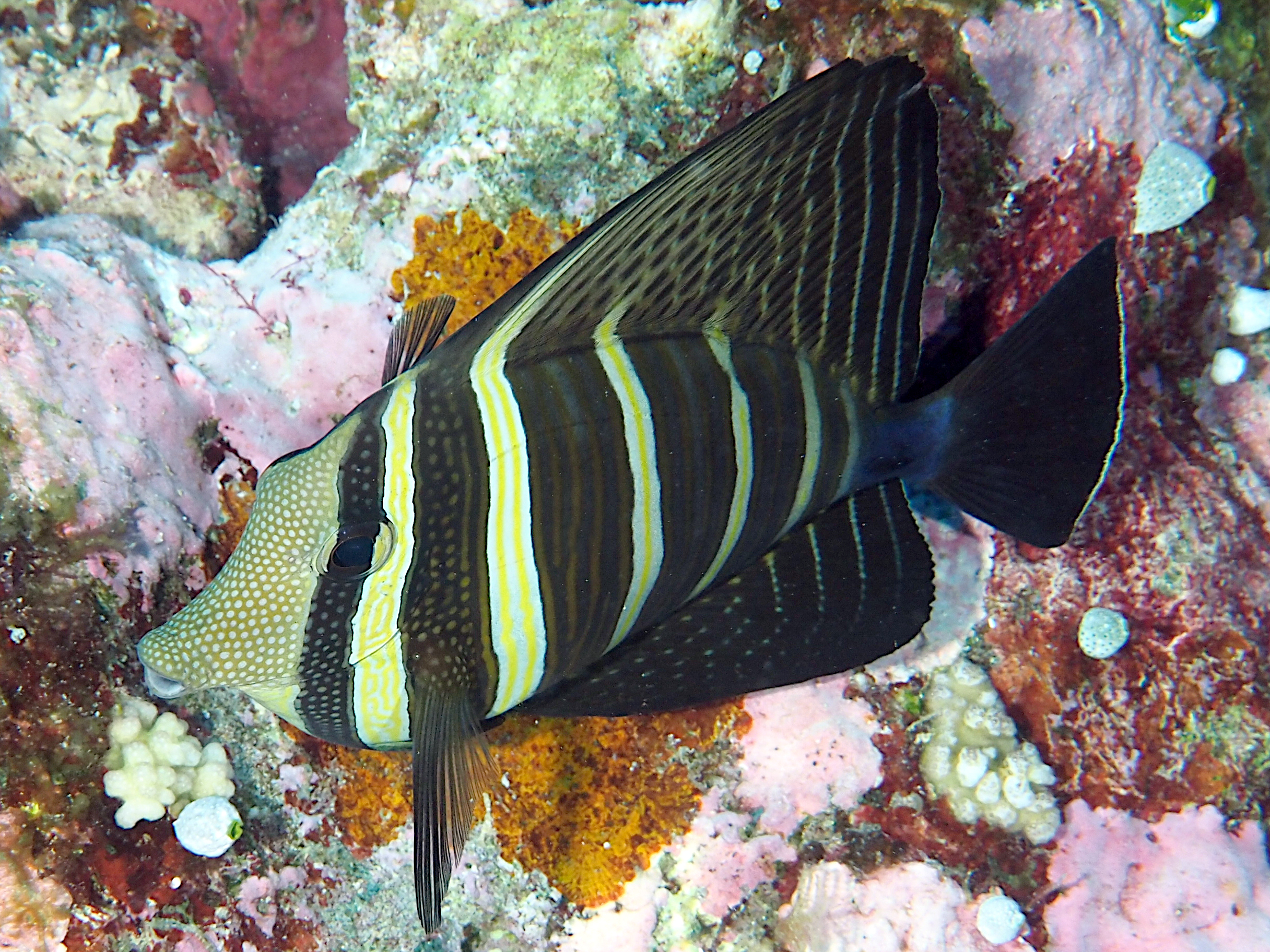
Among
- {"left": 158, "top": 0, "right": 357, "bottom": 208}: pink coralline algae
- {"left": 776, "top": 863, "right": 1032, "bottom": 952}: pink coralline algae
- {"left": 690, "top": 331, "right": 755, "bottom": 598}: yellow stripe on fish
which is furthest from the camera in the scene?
{"left": 158, "top": 0, "right": 357, "bottom": 208}: pink coralline algae

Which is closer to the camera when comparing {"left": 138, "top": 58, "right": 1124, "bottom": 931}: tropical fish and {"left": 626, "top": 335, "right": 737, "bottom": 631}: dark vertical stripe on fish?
{"left": 138, "top": 58, "right": 1124, "bottom": 931}: tropical fish

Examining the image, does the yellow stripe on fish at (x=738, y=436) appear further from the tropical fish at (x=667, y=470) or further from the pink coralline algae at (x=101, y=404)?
the pink coralline algae at (x=101, y=404)

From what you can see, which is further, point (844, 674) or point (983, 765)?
point (844, 674)

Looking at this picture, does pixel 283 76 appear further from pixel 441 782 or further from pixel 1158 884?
pixel 1158 884

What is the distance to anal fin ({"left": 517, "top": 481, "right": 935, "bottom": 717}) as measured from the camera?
6.43ft

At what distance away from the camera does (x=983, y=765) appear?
8.20 ft

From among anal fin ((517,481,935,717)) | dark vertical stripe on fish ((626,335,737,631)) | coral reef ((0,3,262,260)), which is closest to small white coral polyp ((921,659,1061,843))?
anal fin ((517,481,935,717))

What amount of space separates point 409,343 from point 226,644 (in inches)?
29.1

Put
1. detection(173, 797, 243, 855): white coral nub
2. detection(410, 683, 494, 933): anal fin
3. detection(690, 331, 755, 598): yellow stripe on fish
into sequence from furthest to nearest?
detection(173, 797, 243, 855): white coral nub → detection(690, 331, 755, 598): yellow stripe on fish → detection(410, 683, 494, 933): anal fin

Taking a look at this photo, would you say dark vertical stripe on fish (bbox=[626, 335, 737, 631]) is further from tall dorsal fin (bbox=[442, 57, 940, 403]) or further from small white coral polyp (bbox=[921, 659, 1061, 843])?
small white coral polyp (bbox=[921, 659, 1061, 843])

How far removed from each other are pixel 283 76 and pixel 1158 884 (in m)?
4.59

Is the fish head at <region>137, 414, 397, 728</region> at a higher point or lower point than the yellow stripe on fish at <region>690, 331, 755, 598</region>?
lower

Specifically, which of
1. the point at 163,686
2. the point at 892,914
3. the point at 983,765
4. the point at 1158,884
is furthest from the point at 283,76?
the point at 1158,884

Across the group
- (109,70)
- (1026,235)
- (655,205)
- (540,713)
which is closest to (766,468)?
(655,205)
